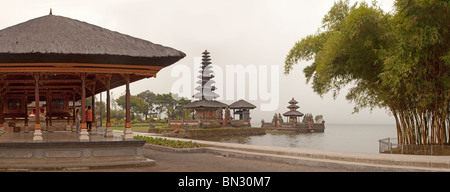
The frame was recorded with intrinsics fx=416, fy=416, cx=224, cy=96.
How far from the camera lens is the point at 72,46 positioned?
37.7 ft

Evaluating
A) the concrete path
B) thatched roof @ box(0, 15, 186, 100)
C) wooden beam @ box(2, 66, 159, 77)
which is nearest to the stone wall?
the concrete path

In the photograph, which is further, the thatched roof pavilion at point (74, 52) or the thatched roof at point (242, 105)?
the thatched roof at point (242, 105)

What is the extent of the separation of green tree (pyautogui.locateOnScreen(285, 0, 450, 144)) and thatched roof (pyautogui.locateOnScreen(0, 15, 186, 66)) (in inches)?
252

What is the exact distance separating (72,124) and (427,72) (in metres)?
15.8

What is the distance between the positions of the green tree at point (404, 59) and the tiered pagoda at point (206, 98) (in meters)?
37.0

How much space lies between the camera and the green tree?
42.9ft

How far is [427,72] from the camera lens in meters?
14.4

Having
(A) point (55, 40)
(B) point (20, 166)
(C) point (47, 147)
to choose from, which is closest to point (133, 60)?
(A) point (55, 40)

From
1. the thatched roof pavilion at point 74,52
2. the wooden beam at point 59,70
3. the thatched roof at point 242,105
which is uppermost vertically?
the thatched roof pavilion at point 74,52

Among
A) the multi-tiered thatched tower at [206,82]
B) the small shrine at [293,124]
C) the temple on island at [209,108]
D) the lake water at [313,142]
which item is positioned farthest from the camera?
the small shrine at [293,124]

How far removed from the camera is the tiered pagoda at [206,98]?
53844 millimetres

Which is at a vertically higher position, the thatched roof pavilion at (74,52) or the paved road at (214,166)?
the thatched roof pavilion at (74,52)

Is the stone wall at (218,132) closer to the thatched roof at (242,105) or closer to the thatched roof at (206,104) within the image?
the thatched roof at (242,105)

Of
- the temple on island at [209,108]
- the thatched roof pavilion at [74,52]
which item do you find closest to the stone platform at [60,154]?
the thatched roof pavilion at [74,52]
